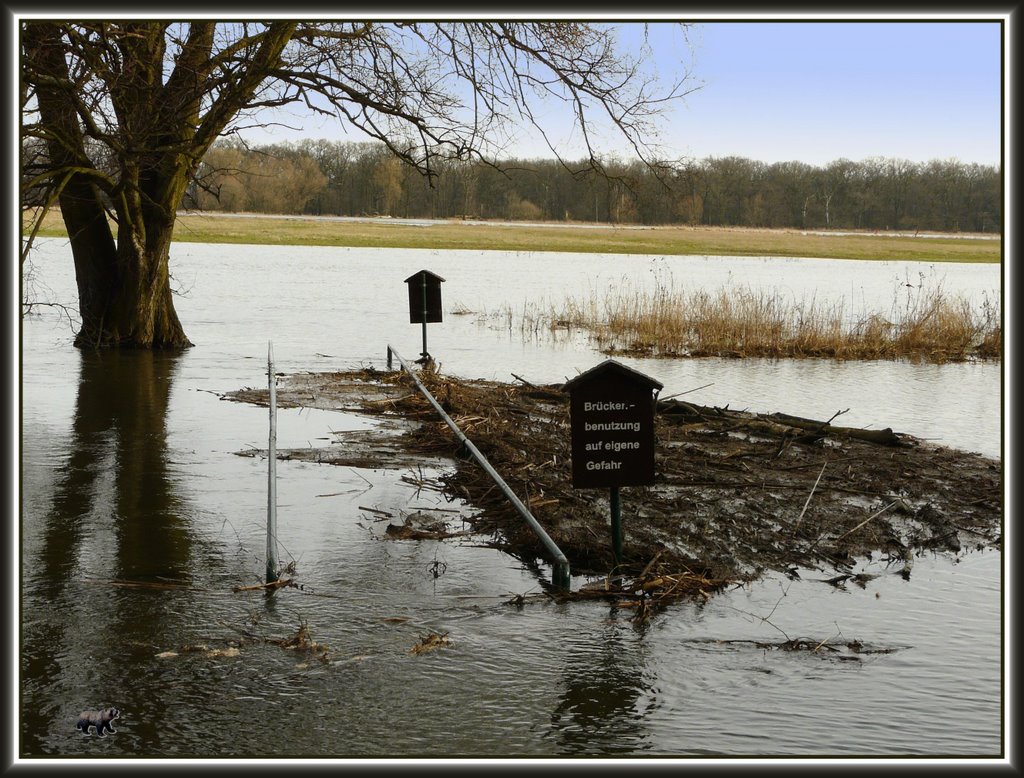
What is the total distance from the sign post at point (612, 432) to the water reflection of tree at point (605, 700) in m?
1.27

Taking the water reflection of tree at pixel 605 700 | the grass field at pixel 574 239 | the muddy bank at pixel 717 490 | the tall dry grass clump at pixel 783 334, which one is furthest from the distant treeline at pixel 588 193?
the water reflection of tree at pixel 605 700

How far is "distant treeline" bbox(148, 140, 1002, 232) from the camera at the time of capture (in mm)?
62406

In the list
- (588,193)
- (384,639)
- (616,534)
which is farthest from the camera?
(588,193)

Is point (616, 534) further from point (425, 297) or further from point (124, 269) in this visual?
point (124, 269)

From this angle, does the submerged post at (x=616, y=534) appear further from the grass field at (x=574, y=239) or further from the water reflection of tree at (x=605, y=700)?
the grass field at (x=574, y=239)

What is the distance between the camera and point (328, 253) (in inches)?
2464

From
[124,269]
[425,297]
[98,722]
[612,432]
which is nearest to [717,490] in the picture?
[612,432]

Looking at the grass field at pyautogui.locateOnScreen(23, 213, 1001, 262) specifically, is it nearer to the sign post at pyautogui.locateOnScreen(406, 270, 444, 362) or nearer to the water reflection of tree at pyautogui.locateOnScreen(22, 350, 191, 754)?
the sign post at pyautogui.locateOnScreen(406, 270, 444, 362)

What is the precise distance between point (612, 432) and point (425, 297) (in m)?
12.6

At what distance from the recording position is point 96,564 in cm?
745

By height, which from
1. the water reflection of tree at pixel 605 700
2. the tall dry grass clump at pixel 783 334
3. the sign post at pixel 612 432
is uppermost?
the tall dry grass clump at pixel 783 334

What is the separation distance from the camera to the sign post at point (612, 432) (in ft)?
24.2

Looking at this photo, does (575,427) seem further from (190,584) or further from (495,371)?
(495,371)

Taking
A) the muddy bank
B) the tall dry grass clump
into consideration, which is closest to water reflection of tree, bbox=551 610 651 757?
the muddy bank
